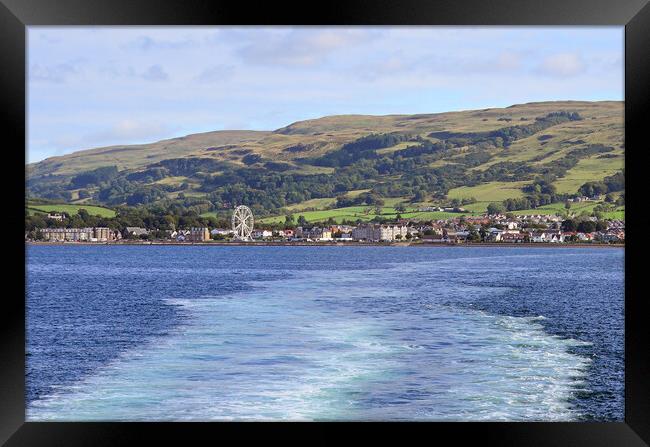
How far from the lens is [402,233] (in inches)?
2453

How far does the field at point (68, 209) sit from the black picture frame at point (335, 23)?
54536mm

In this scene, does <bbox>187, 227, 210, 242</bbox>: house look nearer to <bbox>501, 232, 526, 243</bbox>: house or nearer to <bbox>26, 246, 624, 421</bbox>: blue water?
<bbox>26, 246, 624, 421</bbox>: blue water

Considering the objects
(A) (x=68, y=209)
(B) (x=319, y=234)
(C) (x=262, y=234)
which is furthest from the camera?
(C) (x=262, y=234)

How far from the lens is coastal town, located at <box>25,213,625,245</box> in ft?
186

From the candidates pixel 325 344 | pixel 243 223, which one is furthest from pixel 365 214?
pixel 325 344

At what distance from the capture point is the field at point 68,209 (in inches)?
2241

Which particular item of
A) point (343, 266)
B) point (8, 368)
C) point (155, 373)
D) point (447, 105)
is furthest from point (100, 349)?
point (447, 105)

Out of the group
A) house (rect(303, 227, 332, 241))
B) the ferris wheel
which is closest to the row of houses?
the ferris wheel

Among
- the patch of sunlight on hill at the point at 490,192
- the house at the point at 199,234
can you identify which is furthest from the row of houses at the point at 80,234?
the patch of sunlight on hill at the point at 490,192

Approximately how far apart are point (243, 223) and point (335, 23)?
61.4 metres

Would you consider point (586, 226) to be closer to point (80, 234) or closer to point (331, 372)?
point (80, 234)

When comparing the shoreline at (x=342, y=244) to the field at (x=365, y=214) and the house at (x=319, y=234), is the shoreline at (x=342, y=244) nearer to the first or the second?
the house at (x=319, y=234)

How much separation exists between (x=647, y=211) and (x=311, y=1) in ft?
5.67

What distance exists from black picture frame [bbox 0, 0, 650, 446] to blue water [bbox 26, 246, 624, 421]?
22.4 ft
